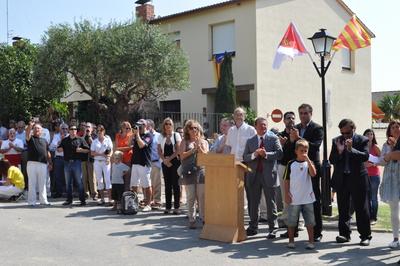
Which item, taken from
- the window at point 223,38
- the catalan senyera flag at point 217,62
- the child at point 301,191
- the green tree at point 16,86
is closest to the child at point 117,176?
the child at point 301,191

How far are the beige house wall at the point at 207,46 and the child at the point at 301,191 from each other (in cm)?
1580

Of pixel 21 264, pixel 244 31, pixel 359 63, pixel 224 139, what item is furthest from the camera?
pixel 359 63

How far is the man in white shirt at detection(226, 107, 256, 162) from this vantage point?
28.5 ft

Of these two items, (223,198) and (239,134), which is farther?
(239,134)

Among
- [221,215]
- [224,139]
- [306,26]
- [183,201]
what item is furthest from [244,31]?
[221,215]

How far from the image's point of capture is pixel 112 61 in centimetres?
1833

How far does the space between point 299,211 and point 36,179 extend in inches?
272

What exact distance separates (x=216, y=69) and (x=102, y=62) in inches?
268

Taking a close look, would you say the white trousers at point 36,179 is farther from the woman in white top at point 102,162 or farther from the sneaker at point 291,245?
the sneaker at point 291,245

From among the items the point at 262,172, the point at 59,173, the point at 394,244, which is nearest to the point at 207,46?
the point at 59,173

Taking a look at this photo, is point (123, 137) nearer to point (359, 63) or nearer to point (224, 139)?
point (224, 139)

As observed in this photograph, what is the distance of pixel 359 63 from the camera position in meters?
29.3

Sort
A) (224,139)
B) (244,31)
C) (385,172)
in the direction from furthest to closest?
(244,31) → (224,139) → (385,172)

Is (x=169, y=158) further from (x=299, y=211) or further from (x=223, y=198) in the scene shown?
(x=299, y=211)
